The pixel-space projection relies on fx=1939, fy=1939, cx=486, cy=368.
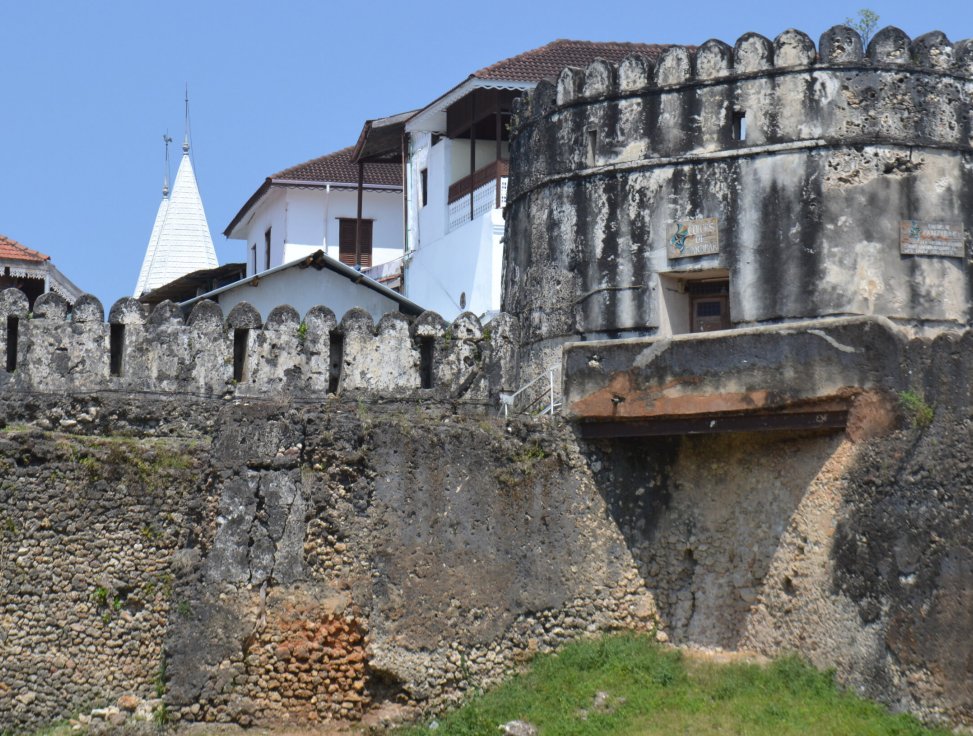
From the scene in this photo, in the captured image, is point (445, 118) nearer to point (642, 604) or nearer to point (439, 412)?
point (439, 412)

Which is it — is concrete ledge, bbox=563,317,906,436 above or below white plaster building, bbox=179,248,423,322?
below

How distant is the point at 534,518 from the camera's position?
65.0ft

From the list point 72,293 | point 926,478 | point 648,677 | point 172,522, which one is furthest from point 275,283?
point 926,478

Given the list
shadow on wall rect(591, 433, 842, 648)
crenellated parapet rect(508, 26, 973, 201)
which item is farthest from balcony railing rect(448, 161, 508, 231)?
shadow on wall rect(591, 433, 842, 648)

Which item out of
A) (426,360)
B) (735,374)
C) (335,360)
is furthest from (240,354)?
(735,374)

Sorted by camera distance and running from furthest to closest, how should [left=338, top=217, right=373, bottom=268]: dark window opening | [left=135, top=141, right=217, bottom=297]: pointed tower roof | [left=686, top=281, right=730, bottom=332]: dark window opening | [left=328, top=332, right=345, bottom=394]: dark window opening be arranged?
[left=135, top=141, right=217, bottom=297]: pointed tower roof
[left=338, top=217, right=373, bottom=268]: dark window opening
[left=686, top=281, right=730, bottom=332]: dark window opening
[left=328, top=332, right=345, bottom=394]: dark window opening

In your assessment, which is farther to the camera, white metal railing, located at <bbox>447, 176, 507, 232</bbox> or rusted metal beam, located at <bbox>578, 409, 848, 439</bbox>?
white metal railing, located at <bbox>447, 176, 507, 232</bbox>

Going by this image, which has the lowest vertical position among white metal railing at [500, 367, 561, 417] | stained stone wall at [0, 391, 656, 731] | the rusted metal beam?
stained stone wall at [0, 391, 656, 731]

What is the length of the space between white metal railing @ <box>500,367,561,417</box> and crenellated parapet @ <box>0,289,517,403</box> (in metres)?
0.21

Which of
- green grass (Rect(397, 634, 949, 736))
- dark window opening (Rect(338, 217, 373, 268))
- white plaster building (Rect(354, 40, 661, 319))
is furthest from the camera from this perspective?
dark window opening (Rect(338, 217, 373, 268))

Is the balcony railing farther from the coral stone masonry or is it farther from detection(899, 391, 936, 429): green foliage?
detection(899, 391, 936, 429): green foliage

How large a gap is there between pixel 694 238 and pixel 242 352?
17.2 feet

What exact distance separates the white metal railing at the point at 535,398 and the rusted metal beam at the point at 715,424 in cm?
108

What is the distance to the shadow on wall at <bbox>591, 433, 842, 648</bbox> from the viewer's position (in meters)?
19.2
